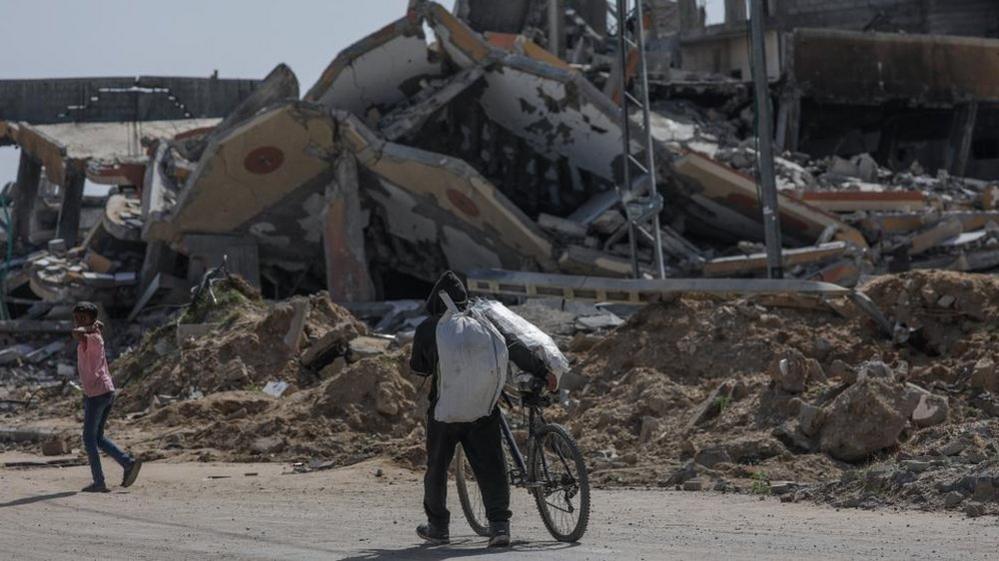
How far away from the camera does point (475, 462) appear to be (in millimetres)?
9070

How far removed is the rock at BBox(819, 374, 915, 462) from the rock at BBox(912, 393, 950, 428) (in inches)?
Answer: 2.7

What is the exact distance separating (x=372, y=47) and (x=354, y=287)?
11.5 feet

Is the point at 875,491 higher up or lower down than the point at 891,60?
lower down

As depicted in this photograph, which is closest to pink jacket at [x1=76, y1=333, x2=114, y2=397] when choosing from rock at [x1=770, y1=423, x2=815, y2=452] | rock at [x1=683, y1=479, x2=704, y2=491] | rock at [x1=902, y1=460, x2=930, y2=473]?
rock at [x1=683, y1=479, x2=704, y2=491]

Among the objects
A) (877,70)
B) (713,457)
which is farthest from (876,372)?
(877,70)

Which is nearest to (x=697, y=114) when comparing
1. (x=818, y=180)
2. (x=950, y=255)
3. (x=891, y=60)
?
(x=891, y=60)

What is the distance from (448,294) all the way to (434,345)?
0.25 metres

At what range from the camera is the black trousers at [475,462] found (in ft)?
29.5

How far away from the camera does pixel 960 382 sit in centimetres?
1277

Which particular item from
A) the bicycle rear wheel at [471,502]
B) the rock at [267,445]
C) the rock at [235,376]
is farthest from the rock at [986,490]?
the rock at [235,376]

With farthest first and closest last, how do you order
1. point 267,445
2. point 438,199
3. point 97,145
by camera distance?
point 97,145 < point 438,199 < point 267,445

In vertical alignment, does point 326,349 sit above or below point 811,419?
above

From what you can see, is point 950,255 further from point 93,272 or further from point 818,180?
point 93,272

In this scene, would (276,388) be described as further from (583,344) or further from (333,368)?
(583,344)
